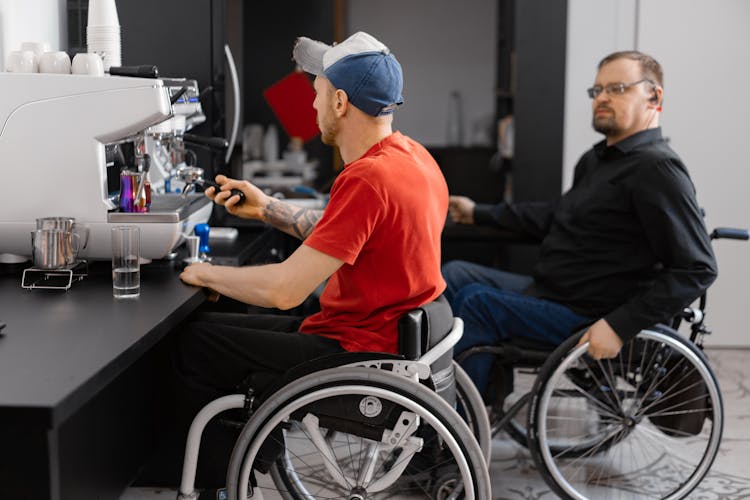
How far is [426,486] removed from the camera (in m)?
2.31

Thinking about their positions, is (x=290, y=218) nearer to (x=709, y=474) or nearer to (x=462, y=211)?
(x=462, y=211)

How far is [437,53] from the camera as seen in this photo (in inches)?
262

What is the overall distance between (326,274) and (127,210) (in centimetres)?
68

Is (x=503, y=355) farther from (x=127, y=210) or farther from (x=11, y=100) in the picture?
(x=11, y=100)

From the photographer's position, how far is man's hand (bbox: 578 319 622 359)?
261 cm

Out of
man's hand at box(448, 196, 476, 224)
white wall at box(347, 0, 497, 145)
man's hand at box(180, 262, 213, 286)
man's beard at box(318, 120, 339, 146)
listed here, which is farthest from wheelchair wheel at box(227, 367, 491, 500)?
white wall at box(347, 0, 497, 145)

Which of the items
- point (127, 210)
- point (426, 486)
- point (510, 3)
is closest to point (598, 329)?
point (426, 486)

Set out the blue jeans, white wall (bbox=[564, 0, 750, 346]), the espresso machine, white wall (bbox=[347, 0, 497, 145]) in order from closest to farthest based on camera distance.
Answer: the espresso machine, the blue jeans, white wall (bbox=[564, 0, 750, 346]), white wall (bbox=[347, 0, 497, 145])

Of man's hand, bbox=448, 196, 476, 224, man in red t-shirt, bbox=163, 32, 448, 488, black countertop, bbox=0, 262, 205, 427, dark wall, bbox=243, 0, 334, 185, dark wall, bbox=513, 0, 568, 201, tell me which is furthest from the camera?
dark wall, bbox=243, 0, 334, 185

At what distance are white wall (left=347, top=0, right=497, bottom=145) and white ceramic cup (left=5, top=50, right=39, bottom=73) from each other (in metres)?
4.33

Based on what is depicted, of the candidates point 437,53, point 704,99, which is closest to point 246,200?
point 704,99

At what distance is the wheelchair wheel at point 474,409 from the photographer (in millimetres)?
2428

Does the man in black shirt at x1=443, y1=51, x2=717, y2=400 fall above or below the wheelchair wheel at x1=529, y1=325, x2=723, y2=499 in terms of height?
above

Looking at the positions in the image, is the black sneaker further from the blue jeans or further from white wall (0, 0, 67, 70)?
white wall (0, 0, 67, 70)
